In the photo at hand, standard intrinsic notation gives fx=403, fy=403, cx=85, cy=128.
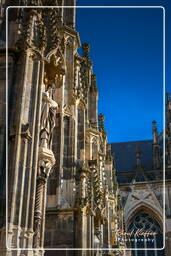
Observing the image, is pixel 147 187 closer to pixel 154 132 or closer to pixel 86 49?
pixel 154 132

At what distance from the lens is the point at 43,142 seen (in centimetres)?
807

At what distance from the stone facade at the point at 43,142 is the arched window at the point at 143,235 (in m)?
15.6

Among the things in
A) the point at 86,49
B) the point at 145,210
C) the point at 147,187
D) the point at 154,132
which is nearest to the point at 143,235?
the point at 145,210

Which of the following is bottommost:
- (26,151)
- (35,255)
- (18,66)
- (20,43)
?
(35,255)

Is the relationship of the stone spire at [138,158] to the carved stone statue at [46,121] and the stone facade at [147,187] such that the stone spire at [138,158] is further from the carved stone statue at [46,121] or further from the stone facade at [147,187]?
the carved stone statue at [46,121]

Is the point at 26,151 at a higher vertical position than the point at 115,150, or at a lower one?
lower

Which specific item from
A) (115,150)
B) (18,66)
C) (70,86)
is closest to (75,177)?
(70,86)

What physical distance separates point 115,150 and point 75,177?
27.5 metres

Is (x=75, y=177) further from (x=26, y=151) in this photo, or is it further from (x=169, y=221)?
(x=169, y=221)

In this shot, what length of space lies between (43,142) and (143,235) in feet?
74.8

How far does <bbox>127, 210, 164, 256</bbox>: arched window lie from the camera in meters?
28.3

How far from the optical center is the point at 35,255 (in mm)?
6371

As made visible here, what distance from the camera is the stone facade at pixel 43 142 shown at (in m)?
6.24

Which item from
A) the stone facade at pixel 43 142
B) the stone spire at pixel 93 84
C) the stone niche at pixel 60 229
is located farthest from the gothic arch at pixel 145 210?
the stone niche at pixel 60 229
